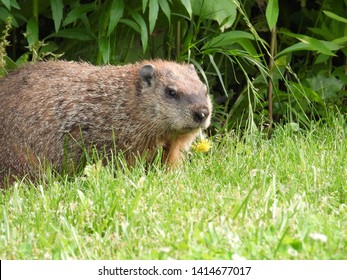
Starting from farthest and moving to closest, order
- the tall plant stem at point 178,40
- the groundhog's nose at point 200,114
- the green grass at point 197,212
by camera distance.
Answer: the tall plant stem at point 178,40 < the groundhog's nose at point 200,114 < the green grass at point 197,212

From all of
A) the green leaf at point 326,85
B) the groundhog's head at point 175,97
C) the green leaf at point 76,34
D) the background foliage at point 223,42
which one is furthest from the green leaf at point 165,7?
the green leaf at point 326,85

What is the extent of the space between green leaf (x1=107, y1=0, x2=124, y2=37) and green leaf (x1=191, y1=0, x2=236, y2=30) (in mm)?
699

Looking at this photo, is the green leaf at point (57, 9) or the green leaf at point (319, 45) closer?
the green leaf at point (57, 9)

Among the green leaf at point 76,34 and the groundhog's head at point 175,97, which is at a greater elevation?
the green leaf at point 76,34

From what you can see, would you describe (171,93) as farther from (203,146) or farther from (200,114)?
(203,146)

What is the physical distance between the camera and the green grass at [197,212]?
4.15 metres

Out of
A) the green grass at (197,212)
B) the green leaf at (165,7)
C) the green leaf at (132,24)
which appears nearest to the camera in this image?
the green grass at (197,212)

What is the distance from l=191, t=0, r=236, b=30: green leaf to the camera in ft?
24.2

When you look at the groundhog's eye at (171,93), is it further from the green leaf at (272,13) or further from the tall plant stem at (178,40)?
the tall plant stem at (178,40)

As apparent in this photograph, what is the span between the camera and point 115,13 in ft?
23.1

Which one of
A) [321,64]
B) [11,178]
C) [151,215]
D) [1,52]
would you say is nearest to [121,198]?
[151,215]


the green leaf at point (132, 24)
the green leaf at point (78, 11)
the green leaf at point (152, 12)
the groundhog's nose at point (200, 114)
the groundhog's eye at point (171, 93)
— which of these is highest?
the green leaf at point (152, 12)

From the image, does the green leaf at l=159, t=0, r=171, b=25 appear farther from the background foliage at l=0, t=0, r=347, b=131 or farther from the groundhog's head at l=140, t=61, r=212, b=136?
the groundhog's head at l=140, t=61, r=212, b=136

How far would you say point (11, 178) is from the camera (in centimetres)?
683
